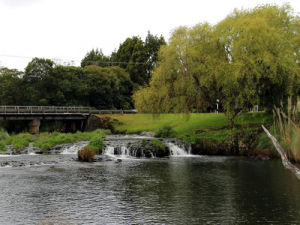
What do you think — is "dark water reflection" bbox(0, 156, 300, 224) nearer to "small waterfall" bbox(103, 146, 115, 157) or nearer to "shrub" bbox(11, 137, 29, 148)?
"small waterfall" bbox(103, 146, 115, 157)

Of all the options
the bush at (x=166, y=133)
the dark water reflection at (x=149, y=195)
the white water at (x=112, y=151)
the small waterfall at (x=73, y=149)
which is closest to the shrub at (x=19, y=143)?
the small waterfall at (x=73, y=149)

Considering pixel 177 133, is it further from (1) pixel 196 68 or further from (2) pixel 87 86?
(2) pixel 87 86

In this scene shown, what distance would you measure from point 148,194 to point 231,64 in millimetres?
21316

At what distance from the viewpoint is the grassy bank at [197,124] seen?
3628 centimetres

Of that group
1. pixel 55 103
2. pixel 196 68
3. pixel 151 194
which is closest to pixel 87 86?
pixel 55 103

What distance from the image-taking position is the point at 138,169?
23391 mm

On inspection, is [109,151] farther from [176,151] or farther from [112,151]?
[176,151]

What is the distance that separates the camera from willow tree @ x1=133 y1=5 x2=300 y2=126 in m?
32.1

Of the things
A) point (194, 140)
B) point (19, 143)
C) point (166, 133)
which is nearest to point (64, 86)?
point (166, 133)

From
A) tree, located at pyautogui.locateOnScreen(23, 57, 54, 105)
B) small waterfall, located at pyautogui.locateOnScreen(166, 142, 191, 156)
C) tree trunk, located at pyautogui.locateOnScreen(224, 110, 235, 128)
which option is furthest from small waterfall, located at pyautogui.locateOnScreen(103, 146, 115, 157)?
tree, located at pyautogui.locateOnScreen(23, 57, 54, 105)

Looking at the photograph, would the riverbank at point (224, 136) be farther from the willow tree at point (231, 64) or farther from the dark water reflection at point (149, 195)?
the dark water reflection at point (149, 195)

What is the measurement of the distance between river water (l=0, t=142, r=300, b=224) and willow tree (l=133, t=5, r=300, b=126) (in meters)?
10.8

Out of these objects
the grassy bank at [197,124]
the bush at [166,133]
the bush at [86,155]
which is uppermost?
the grassy bank at [197,124]

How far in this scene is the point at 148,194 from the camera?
16016 mm
